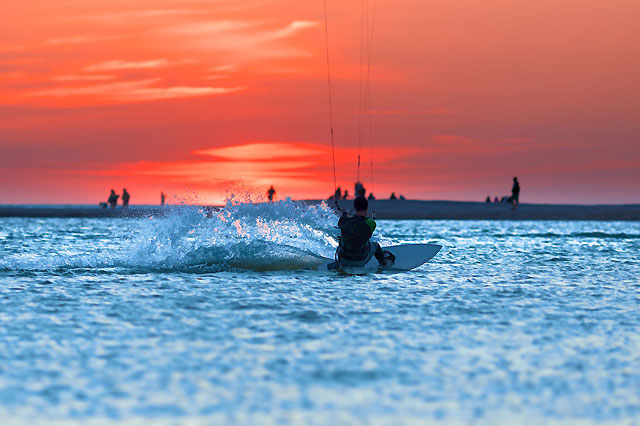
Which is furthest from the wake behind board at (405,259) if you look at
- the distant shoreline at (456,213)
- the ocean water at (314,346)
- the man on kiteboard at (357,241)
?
the distant shoreline at (456,213)

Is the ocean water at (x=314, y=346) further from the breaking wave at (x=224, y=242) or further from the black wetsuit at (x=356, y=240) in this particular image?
the breaking wave at (x=224, y=242)

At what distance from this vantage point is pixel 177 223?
20.0 metres

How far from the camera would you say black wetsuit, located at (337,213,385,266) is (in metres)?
16.1

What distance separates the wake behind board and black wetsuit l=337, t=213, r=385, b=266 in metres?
0.47

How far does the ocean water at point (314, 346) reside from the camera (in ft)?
20.2

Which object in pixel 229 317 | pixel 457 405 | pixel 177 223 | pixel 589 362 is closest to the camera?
pixel 457 405

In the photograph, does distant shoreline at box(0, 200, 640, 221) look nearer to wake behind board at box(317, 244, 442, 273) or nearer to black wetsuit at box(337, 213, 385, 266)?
wake behind board at box(317, 244, 442, 273)

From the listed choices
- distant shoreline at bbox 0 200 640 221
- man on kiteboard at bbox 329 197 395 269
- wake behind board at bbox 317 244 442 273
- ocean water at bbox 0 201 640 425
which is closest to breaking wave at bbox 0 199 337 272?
ocean water at bbox 0 201 640 425

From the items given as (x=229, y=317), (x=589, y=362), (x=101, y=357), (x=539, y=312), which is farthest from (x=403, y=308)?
(x=101, y=357)

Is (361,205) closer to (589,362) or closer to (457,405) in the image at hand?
(589,362)

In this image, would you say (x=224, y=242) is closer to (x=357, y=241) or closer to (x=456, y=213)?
(x=357, y=241)

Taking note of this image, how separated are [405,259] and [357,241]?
8.29 ft

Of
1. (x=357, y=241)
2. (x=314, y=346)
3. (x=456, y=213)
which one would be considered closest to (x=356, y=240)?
(x=357, y=241)

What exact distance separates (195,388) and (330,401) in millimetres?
1232
